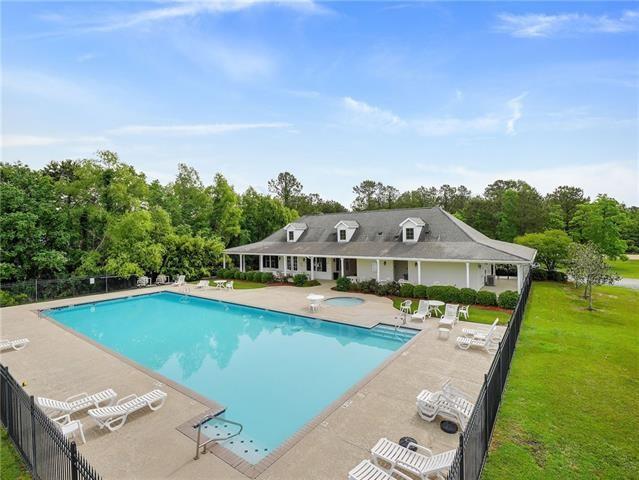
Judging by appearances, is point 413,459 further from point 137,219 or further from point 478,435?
point 137,219

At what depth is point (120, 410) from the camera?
7.01m

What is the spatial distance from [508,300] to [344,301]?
8.95 metres

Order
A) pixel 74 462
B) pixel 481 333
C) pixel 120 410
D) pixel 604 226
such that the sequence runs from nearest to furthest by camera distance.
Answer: pixel 74 462 → pixel 120 410 → pixel 481 333 → pixel 604 226

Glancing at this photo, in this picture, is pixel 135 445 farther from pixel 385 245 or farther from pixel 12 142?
pixel 12 142

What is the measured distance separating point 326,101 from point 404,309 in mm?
14268

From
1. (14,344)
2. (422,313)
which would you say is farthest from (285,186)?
(14,344)

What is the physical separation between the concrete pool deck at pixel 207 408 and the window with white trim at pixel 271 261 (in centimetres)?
1773

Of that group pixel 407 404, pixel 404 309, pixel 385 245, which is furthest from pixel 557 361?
pixel 385 245

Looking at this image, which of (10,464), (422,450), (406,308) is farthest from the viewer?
(406,308)

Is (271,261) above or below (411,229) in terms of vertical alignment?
below

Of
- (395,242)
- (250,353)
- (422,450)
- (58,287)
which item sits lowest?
(250,353)

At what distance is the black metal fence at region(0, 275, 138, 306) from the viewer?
66.5 feet

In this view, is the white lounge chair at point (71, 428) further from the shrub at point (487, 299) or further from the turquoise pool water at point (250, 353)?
the shrub at point (487, 299)

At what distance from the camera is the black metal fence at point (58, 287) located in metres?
20.3
